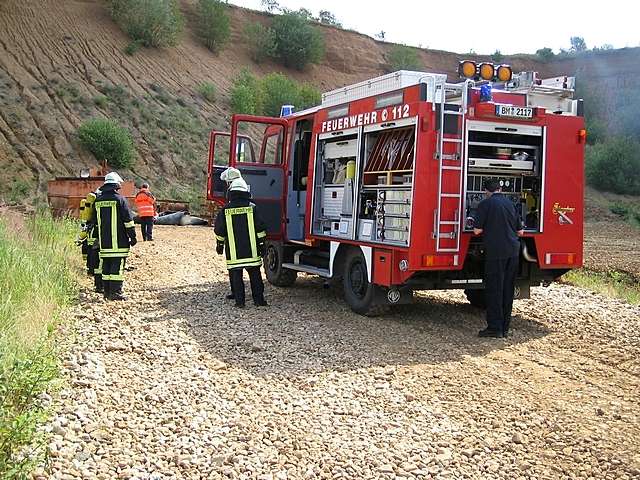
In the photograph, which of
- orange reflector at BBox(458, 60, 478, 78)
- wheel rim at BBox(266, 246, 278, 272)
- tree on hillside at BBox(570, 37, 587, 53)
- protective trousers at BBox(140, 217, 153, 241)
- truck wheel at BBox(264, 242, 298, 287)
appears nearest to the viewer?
orange reflector at BBox(458, 60, 478, 78)

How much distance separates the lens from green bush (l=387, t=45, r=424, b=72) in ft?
181

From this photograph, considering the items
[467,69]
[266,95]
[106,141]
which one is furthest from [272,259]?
[266,95]

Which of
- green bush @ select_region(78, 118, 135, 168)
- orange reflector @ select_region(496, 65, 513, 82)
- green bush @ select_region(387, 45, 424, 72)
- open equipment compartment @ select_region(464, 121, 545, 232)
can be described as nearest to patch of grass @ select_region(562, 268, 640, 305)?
open equipment compartment @ select_region(464, 121, 545, 232)

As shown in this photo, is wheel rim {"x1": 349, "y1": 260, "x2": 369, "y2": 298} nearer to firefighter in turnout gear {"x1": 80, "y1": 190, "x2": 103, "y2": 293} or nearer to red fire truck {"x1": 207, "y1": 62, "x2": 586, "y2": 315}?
red fire truck {"x1": 207, "y1": 62, "x2": 586, "y2": 315}

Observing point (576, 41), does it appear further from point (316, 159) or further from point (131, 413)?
point (131, 413)

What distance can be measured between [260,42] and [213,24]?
4.35m

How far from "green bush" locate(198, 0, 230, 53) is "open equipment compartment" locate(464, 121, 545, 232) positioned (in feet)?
135

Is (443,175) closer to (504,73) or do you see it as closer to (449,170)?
(449,170)

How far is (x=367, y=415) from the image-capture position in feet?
16.6

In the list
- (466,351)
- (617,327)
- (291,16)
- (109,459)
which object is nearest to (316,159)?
(466,351)

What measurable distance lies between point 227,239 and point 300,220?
1814 mm

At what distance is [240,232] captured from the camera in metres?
9.26

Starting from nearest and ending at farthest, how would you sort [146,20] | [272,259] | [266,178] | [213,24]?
[266,178] → [272,259] → [146,20] → [213,24]

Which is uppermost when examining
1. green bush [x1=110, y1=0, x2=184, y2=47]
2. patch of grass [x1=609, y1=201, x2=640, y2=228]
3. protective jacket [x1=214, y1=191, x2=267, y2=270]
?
green bush [x1=110, y1=0, x2=184, y2=47]
